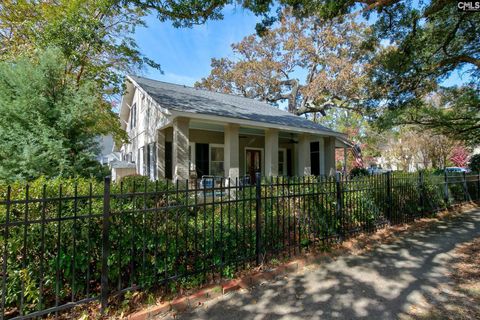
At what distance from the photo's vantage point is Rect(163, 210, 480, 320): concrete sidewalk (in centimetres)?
317

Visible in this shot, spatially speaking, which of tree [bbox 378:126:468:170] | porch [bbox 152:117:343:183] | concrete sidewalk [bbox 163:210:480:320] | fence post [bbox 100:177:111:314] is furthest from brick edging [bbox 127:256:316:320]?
tree [bbox 378:126:468:170]

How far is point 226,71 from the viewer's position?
87.8 ft

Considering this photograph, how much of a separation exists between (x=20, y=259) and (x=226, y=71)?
25.8m

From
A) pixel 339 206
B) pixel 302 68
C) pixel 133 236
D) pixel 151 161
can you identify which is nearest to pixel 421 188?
pixel 339 206

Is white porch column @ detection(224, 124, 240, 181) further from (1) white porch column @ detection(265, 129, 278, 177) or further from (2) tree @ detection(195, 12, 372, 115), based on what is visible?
(2) tree @ detection(195, 12, 372, 115)

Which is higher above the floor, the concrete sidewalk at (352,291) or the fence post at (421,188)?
the fence post at (421,188)

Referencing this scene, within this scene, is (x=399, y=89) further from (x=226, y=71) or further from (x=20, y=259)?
(x=226, y=71)

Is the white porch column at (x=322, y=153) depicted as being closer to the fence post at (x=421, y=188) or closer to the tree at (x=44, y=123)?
the fence post at (x=421, y=188)

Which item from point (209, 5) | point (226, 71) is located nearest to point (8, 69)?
point (209, 5)

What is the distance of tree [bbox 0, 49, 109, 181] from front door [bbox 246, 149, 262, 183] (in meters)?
8.68

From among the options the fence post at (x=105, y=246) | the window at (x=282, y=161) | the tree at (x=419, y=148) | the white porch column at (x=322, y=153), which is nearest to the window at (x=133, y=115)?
the window at (x=282, y=161)

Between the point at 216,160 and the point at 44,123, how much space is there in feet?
25.2

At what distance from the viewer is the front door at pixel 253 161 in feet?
47.7

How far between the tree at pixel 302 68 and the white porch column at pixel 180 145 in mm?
16347
